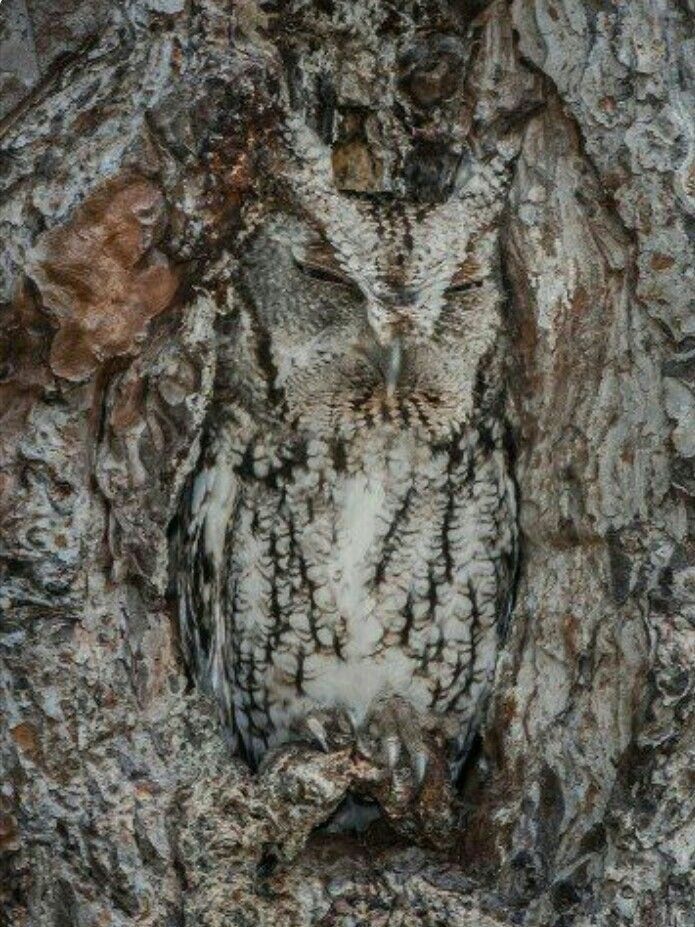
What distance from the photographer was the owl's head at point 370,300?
9.55 feet

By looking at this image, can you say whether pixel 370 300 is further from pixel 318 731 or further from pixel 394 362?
pixel 318 731

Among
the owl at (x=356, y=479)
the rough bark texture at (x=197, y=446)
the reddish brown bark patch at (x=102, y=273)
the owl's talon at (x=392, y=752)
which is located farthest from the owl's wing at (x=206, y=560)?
the reddish brown bark patch at (x=102, y=273)

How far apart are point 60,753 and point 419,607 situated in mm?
742

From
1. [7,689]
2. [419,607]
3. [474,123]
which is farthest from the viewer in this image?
[419,607]

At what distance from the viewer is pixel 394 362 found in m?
2.92

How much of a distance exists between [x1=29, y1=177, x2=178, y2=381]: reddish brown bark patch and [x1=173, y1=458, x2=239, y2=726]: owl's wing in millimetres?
429

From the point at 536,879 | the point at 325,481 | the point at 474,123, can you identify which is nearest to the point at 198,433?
the point at 325,481

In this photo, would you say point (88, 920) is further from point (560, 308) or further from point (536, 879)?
point (560, 308)

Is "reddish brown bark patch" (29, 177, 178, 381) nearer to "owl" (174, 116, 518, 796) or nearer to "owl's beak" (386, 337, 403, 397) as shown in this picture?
"owl" (174, 116, 518, 796)

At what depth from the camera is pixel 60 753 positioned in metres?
2.83

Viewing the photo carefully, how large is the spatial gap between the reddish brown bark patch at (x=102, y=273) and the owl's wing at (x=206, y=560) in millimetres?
429

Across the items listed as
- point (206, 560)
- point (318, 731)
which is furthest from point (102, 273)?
point (318, 731)

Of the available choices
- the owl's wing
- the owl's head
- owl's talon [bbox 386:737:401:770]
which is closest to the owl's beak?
the owl's head

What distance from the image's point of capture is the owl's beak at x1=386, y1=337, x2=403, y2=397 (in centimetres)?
291
